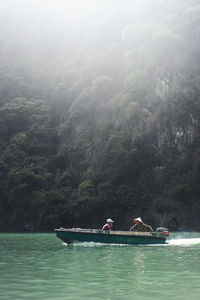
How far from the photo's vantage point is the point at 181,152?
5522 cm

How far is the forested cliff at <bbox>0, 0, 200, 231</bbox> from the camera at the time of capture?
179ft

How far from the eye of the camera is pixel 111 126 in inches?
2441

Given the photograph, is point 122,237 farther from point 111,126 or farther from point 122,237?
point 111,126

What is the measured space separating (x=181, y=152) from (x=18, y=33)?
58296mm

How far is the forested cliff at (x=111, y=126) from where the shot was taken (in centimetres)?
5466

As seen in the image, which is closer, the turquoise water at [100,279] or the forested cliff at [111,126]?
the turquoise water at [100,279]

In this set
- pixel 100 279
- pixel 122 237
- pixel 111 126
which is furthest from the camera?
pixel 111 126

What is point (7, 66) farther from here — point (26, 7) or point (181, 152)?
point (181, 152)

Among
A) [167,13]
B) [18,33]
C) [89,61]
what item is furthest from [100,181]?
[18,33]

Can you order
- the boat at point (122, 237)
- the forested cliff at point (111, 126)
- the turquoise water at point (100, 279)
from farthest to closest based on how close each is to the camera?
the forested cliff at point (111, 126), the boat at point (122, 237), the turquoise water at point (100, 279)

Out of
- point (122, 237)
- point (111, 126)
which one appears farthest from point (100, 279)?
point (111, 126)

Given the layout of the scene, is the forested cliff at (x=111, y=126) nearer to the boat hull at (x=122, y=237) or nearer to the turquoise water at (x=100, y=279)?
the boat hull at (x=122, y=237)

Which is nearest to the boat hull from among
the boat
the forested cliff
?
the boat

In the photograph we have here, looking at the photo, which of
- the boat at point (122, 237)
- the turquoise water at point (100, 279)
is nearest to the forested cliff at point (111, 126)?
the boat at point (122, 237)
